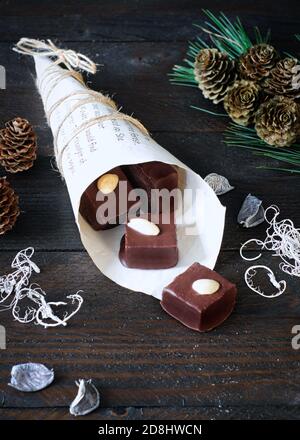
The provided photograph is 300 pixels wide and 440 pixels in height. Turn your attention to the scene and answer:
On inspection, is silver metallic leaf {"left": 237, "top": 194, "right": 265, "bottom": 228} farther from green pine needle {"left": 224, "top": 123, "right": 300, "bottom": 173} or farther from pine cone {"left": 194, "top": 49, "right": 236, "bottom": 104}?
pine cone {"left": 194, "top": 49, "right": 236, "bottom": 104}

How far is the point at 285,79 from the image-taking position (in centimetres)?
158

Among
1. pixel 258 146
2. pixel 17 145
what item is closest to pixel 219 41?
pixel 258 146

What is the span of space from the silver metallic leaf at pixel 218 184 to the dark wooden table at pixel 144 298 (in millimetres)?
22

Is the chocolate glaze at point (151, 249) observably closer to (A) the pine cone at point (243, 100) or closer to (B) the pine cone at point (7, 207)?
(B) the pine cone at point (7, 207)

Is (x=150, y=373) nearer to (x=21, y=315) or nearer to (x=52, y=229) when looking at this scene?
(x=21, y=315)

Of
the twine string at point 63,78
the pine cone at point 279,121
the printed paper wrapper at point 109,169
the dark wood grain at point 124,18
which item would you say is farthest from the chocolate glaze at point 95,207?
the dark wood grain at point 124,18

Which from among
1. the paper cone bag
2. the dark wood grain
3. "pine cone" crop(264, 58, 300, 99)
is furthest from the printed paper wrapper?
the dark wood grain

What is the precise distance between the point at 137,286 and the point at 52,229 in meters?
0.21

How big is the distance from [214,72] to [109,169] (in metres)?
0.43

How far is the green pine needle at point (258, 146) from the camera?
1550mm

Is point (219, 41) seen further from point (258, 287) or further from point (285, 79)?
point (258, 287)

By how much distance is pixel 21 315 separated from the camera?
4.13ft

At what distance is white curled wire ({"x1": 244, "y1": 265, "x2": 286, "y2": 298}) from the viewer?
1299mm

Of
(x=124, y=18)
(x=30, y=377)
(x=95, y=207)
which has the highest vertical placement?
(x=124, y=18)
